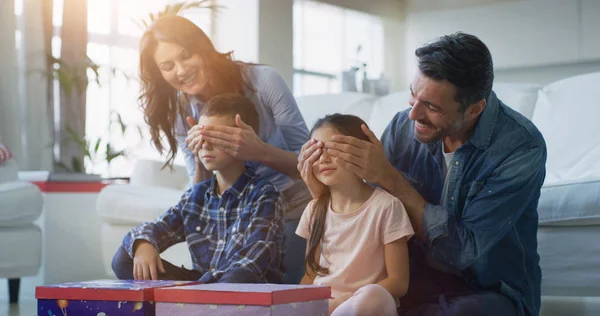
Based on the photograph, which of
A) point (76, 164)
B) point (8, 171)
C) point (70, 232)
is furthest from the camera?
point (76, 164)

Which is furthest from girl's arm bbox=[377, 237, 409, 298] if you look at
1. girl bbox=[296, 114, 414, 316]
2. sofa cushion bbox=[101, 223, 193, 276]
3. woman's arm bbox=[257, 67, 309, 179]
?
sofa cushion bbox=[101, 223, 193, 276]

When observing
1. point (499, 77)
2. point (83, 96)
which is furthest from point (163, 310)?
point (499, 77)

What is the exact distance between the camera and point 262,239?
1833 mm

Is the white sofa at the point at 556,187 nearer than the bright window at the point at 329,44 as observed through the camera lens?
Yes

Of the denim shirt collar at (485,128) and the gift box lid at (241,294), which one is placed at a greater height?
the denim shirt collar at (485,128)

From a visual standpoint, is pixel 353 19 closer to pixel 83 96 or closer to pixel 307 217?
pixel 83 96

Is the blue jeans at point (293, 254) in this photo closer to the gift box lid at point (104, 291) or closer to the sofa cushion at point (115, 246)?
the gift box lid at point (104, 291)

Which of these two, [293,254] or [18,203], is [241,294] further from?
[18,203]

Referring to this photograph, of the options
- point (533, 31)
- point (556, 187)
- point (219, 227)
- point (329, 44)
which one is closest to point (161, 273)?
point (219, 227)

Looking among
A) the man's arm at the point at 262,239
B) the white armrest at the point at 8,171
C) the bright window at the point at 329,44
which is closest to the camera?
the man's arm at the point at 262,239

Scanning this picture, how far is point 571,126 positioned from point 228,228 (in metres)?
1.37

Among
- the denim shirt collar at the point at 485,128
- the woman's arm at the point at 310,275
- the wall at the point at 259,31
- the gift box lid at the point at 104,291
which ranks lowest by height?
the woman's arm at the point at 310,275

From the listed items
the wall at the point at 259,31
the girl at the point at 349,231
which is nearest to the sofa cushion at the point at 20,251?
the girl at the point at 349,231

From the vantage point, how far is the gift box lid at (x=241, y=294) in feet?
4.16
